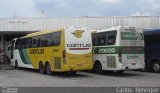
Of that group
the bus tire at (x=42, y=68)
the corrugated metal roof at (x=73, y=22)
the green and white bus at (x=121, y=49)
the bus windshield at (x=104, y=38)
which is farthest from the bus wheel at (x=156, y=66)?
the corrugated metal roof at (x=73, y=22)

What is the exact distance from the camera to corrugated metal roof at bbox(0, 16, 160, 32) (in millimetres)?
35500

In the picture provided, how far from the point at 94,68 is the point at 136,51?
3327mm

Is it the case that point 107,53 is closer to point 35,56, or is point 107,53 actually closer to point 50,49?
point 50,49

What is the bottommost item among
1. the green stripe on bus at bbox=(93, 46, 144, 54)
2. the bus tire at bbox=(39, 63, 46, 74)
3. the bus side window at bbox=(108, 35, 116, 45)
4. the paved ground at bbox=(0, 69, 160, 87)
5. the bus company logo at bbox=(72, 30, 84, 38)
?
the paved ground at bbox=(0, 69, 160, 87)

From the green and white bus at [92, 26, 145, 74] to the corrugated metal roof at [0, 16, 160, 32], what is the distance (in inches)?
489

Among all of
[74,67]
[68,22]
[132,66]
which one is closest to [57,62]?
[74,67]

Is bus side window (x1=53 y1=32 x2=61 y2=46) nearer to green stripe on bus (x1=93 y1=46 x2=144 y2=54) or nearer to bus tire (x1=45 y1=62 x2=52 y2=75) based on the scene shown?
bus tire (x1=45 y1=62 x2=52 y2=75)

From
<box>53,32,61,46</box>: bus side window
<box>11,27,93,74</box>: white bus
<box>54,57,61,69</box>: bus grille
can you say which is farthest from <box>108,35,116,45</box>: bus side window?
<box>54,57,61,69</box>: bus grille

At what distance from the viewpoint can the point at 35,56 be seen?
25.6 m

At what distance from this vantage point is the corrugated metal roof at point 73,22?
35.5 m

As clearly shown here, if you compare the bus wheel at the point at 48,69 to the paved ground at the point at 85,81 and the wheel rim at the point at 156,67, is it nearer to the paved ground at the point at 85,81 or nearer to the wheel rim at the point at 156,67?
the paved ground at the point at 85,81

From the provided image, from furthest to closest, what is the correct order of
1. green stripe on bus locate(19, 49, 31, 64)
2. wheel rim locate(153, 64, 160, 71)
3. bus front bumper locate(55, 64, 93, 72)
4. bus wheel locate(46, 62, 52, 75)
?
green stripe on bus locate(19, 49, 31, 64) < wheel rim locate(153, 64, 160, 71) < bus wheel locate(46, 62, 52, 75) < bus front bumper locate(55, 64, 93, 72)

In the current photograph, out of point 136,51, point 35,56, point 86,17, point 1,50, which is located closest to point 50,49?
point 35,56

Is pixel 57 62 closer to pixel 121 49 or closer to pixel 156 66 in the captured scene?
pixel 121 49
